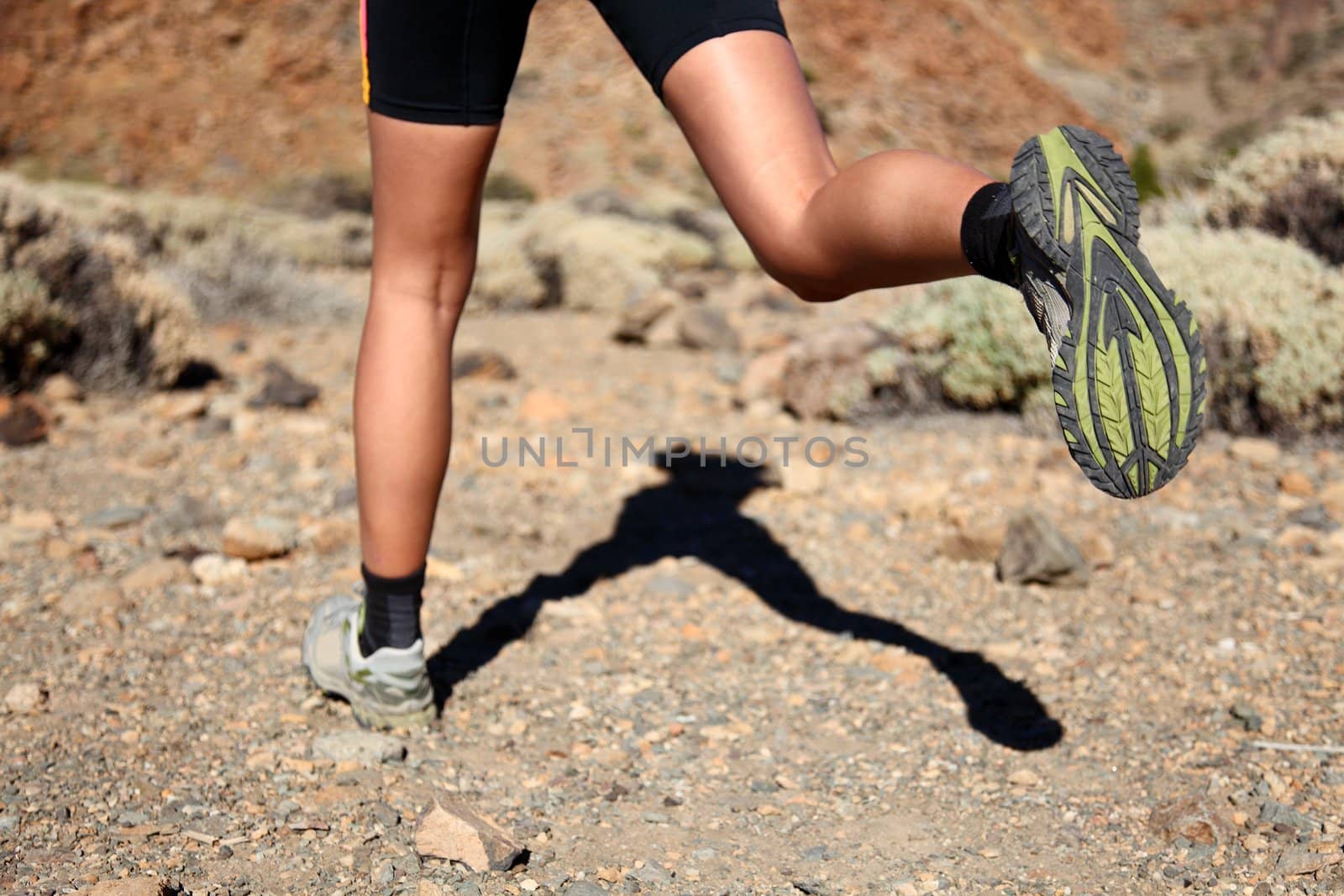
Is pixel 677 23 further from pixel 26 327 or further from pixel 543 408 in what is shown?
pixel 26 327

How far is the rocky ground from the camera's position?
1.69 meters

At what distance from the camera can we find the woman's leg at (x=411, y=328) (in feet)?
5.97

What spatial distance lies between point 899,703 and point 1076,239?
3.69 feet

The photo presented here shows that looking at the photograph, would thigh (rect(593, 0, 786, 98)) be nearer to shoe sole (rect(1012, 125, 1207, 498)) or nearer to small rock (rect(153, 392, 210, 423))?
shoe sole (rect(1012, 125, 1207, 498))

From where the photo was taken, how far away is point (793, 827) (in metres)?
1.79

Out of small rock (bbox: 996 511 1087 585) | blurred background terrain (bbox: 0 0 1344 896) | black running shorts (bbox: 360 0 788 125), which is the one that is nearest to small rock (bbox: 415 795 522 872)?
blurred background terrain (bbox: 0 0 1344 896)

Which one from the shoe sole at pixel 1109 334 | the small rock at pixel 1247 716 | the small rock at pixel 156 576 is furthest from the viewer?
the small rock at pixel 156 576

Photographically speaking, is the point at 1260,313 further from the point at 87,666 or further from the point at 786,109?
the point at 87,666

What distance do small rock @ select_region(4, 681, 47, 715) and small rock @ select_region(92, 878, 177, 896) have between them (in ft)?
2.32

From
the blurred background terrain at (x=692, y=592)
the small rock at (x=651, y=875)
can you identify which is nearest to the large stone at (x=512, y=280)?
the blurred background terrain at (x=692, y=592)

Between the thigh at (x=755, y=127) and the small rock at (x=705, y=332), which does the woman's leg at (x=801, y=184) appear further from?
the small rock at (x=705, y=332)

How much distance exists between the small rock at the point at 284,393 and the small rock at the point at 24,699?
2167 millimetres

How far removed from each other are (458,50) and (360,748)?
1125mm

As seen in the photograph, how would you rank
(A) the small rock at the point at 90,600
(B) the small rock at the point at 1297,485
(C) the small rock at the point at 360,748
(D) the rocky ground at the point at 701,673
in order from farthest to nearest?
(B) the small rock at the point at 1297,485, (A) the small rock at the point at 90,600, (C) the small rock at the point at 360,748, (D) the rocky ground at the point at 701,673
